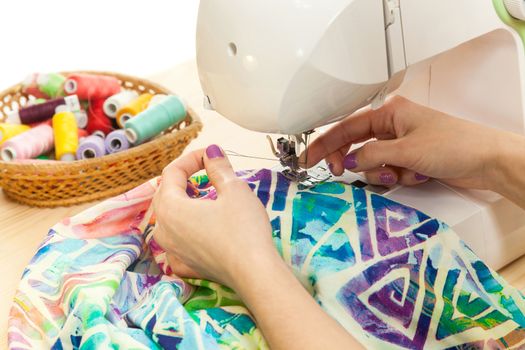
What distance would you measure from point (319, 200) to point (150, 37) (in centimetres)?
224

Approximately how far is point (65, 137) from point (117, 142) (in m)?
0.12

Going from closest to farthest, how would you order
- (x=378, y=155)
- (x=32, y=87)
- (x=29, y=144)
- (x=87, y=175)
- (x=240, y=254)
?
(x=240, y=254) < (x=378, y=155) < (x=87, y=175) < (x=29, y=144) < (x=32, y=87)

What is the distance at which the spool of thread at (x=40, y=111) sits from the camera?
1707 millimetres

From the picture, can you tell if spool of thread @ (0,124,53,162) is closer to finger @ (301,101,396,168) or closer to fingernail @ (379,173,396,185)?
finger @ (301,101,396,168)

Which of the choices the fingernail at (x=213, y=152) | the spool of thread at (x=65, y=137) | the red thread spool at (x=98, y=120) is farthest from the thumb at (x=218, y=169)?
the red thread spool at (x=98, y=120)

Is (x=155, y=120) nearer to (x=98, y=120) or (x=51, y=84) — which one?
(x=98, y=120)

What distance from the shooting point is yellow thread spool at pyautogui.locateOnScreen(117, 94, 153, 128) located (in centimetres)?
169

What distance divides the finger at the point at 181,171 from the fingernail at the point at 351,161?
0.80 ft

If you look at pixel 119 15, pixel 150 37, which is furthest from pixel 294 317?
pixel 119 15

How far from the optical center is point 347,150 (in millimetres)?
1231

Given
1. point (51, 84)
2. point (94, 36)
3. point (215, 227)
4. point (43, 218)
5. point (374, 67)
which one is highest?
point (374, 67)

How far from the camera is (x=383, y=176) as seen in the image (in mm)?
1175

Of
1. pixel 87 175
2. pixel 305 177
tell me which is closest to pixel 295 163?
pixel 305 177

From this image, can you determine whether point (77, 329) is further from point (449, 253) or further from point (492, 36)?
point (492, 36)
